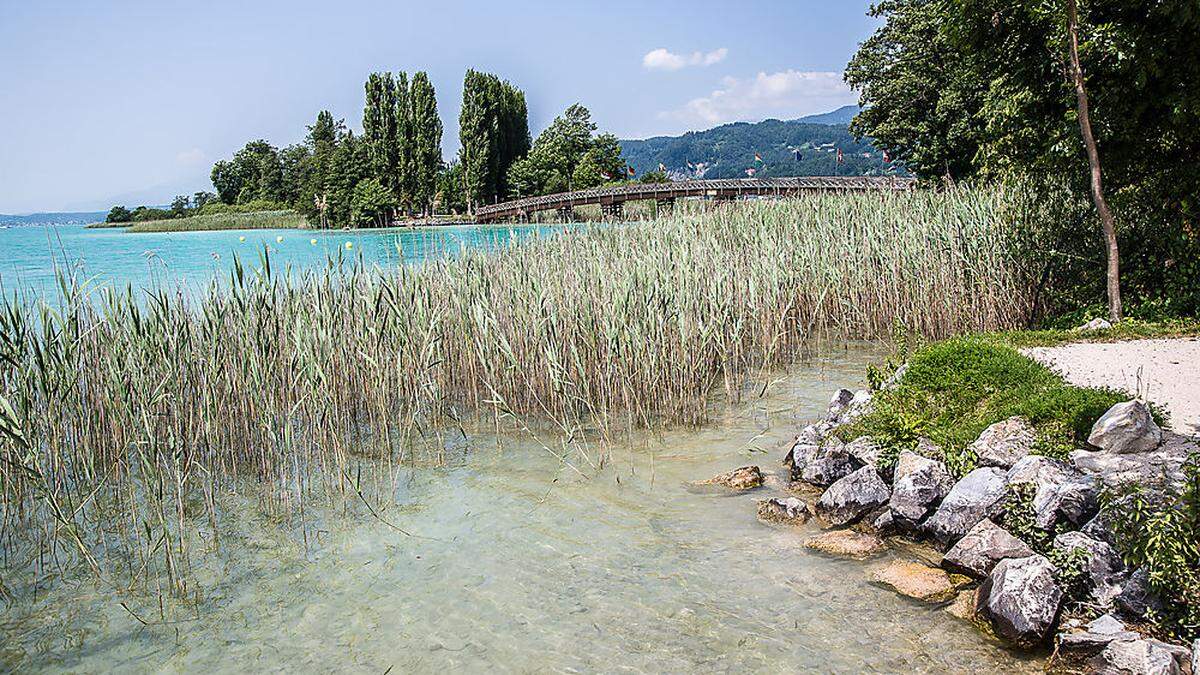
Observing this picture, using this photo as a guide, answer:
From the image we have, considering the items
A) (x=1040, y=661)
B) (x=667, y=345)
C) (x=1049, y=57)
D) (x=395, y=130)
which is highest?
(x=395, y=130)

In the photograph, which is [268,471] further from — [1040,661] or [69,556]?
[1040,661]

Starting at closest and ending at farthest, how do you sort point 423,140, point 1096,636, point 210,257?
point 1096,636 → point 210,257 → point 423,140

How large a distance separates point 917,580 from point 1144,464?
129 cm

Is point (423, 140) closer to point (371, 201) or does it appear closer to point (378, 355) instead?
point (371, 201)

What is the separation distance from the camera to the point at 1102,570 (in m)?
3.50

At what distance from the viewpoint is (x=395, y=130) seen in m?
47.8

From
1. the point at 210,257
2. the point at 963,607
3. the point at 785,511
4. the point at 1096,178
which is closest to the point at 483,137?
the point at 210,257

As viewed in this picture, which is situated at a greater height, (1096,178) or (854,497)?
(1096,178)

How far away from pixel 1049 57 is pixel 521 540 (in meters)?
7.61

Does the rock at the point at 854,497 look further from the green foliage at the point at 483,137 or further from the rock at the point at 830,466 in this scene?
the green foliage at the point at 483,137

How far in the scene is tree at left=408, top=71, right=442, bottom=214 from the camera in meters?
46.9

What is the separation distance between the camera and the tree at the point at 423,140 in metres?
46.9

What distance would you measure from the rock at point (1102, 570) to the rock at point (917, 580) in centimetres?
58

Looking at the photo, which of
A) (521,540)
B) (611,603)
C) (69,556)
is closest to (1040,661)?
(611,603)
